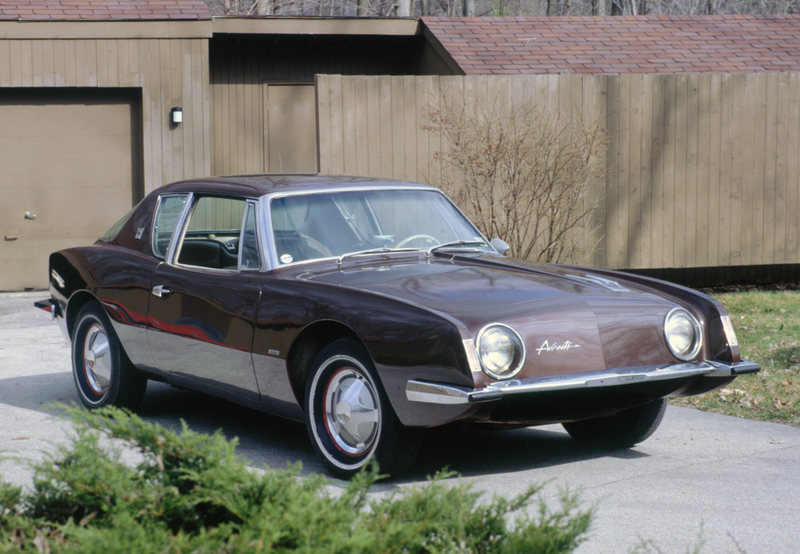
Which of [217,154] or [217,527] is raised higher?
[217,154]

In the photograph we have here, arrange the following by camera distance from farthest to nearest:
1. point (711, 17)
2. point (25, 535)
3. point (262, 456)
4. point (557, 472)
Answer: point (711, 17) → point (262, 456) → point (557, 472) → point (25, 535)

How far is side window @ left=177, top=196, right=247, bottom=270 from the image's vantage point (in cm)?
556

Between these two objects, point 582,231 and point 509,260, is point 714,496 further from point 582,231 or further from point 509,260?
point 582,231

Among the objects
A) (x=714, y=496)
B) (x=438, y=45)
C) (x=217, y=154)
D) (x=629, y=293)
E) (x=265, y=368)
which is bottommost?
(x=714, y=496)

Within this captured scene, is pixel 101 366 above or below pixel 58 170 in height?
below

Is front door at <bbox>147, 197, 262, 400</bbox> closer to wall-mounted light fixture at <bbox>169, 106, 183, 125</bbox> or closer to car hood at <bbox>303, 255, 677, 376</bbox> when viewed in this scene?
car hood at <bbox>303, 255, 677, 376</bbox>

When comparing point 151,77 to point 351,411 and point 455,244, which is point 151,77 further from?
point 351,411

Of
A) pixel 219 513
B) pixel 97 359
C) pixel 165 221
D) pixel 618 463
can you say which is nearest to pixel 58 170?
pixel 97 359

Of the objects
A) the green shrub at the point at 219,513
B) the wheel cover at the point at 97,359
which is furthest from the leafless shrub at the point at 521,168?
the green shrub at the point at 219,513

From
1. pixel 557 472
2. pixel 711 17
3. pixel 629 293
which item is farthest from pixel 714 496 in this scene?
pixel 711 17

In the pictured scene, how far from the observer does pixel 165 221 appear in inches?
240

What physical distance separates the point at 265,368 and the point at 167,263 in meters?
1.22

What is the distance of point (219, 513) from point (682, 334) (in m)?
3.01

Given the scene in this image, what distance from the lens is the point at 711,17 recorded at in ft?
50.5
